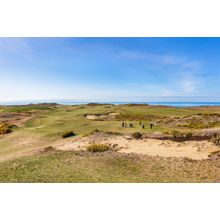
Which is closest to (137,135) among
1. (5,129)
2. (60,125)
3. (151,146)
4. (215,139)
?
(151,146)

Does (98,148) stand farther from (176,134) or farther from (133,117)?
(176,134)

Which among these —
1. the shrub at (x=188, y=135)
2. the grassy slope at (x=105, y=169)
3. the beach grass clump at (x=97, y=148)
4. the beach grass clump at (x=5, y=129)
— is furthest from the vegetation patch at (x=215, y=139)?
the beach grass clump at (x=5, y=129)

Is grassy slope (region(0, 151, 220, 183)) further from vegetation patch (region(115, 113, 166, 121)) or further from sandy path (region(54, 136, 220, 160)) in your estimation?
vegetation patch (region(115, 113, 166, 121))

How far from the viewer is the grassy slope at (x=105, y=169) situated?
577 centimetres

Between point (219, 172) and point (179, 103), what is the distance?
3151mm

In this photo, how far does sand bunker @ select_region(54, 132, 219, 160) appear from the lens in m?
7.91

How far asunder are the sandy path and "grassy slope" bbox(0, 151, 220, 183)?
678 mm

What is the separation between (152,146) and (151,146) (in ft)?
0.13

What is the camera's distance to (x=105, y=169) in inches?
251

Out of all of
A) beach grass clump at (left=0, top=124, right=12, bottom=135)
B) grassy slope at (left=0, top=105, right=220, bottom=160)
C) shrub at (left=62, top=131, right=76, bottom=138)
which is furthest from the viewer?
beach grass clump at (left=0, top=124, right=12, bottom=135)

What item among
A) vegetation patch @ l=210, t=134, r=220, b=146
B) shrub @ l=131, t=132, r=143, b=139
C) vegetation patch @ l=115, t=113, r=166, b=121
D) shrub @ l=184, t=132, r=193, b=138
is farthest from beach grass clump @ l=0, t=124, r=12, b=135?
vegetation patch @ l=210, t=134, r=220, b=146

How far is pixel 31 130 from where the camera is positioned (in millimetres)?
11266
